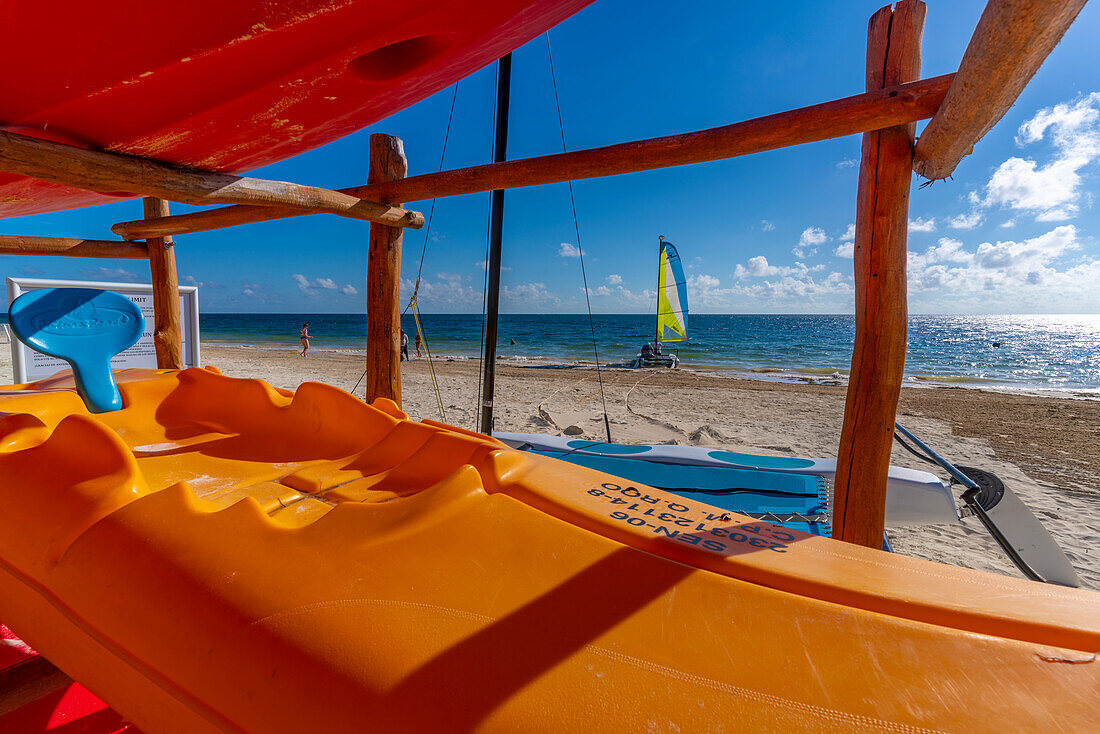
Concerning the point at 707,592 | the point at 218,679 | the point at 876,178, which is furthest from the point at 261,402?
the point at 876,178

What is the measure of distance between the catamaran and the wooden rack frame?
13585 mm

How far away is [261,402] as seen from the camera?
6.96 ft

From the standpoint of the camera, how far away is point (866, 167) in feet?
5.51

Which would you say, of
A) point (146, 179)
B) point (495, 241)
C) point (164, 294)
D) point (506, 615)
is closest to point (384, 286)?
point (146, 179)

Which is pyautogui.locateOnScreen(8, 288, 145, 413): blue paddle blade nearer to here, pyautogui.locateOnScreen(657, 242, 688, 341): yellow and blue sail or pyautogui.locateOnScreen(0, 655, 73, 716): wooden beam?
pyautogui.locateOnScreen(0, 655, 73, 716): wooden beam

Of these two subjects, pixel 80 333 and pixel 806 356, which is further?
pixel 806 356

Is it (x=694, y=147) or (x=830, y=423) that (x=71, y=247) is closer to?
(x=694, y=147)

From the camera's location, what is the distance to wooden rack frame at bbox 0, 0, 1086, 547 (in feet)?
3.79

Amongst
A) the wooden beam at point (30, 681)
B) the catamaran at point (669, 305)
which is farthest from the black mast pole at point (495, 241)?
the catamaran at point (669, 305)

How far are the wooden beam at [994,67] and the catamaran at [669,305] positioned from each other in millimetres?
13936

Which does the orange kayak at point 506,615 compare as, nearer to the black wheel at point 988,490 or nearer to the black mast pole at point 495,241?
the black wheel at point 988,490

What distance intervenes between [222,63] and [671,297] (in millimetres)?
15136

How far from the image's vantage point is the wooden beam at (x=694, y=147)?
4.57 feet

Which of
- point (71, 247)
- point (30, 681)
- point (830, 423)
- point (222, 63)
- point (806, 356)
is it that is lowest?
point (830, 423)
